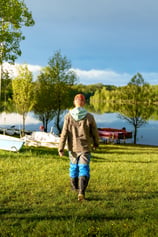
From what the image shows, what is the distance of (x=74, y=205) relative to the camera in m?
5.93

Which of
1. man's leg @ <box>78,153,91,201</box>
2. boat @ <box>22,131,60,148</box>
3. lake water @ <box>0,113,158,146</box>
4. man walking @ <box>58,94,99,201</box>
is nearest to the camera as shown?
man's leg @ <box>78,153,91,201</box>

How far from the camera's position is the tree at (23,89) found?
106 feet

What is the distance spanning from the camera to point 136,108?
36188mm

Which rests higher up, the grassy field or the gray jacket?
the gray jacket

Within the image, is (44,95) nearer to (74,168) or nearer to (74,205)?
(74,168)

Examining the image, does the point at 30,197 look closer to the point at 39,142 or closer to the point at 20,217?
the point at 20,217

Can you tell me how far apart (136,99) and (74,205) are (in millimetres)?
31501

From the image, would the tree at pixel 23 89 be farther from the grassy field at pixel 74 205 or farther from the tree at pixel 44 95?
the grassy field at pixel 74 205

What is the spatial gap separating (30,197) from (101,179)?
117 inches

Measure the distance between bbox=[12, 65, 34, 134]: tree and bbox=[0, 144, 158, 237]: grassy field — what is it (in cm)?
2308

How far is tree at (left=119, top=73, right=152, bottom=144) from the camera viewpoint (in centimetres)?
3609

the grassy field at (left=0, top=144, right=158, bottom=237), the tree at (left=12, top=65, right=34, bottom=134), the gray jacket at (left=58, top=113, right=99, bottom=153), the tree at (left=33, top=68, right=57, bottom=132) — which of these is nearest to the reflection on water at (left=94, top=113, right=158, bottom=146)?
the tree at (left=33, top=68, right=57, bottom=132)

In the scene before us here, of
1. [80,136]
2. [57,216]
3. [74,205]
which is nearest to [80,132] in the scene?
[80,136]

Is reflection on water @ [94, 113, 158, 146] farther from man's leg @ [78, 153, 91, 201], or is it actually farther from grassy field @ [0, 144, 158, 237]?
man's leg @ [78, 153, 91, 201]
